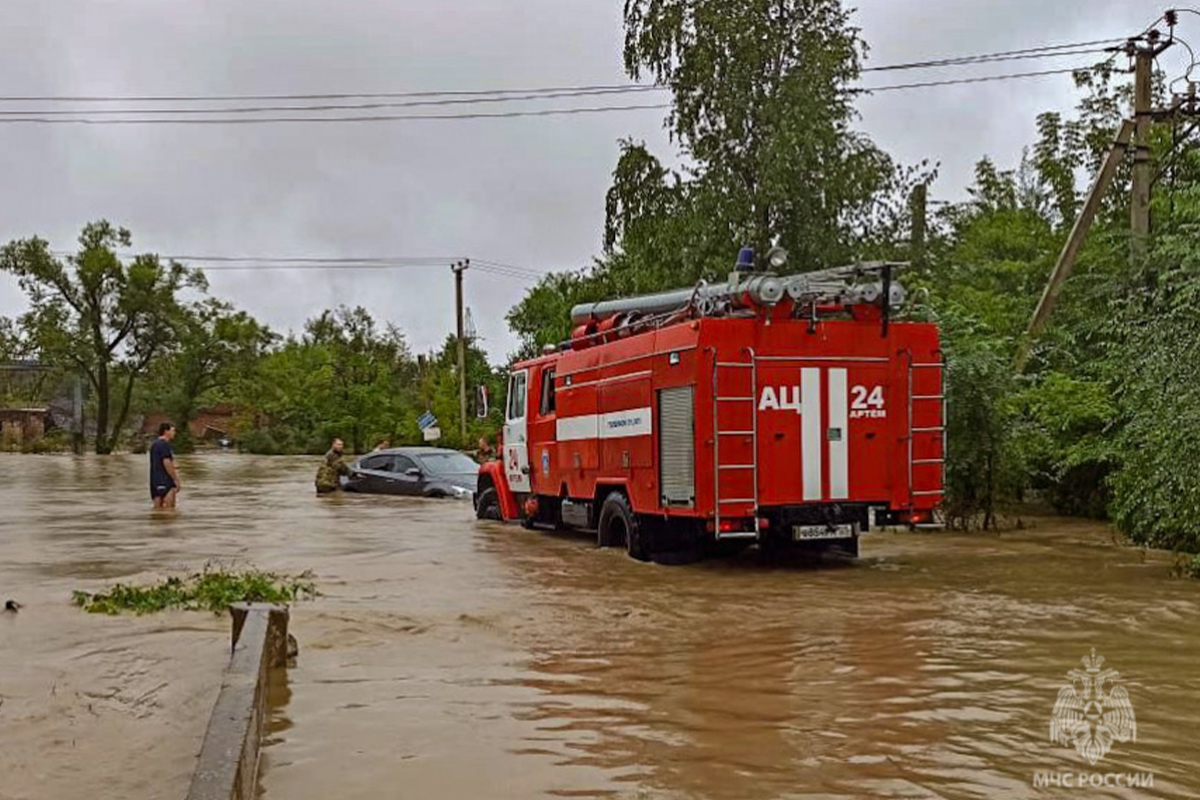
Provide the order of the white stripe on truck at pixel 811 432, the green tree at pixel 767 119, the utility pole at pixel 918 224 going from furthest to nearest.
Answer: the utility pole at pixel 918 224
the green tree at pixel 767 119
the white stripe on truck at pixel 811 432

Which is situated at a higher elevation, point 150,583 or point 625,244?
point 625,244

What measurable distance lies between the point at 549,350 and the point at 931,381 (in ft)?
19.1

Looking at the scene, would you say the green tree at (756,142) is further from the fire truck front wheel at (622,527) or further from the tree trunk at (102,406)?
the tree trunk at (102,406)

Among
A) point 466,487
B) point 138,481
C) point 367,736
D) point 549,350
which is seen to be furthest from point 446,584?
point 138,481

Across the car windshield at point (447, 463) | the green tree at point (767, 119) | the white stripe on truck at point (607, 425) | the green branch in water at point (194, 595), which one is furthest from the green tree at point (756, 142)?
the green branch in water at point (194, 595)

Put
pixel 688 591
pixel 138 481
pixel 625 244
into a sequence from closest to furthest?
pixel 688 591 < pixel 625 244 < pixel 138 481

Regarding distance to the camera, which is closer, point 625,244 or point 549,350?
point 549,350

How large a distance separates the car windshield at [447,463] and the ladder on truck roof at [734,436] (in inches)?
584

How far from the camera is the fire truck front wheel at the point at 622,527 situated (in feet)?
46.3

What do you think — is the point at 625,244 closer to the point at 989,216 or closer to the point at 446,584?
the point at 989,216

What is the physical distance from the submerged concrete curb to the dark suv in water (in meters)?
17.7

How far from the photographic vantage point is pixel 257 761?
5.84 m

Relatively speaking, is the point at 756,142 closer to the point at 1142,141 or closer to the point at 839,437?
the point at 1142,141

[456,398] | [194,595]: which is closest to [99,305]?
[456,398]
